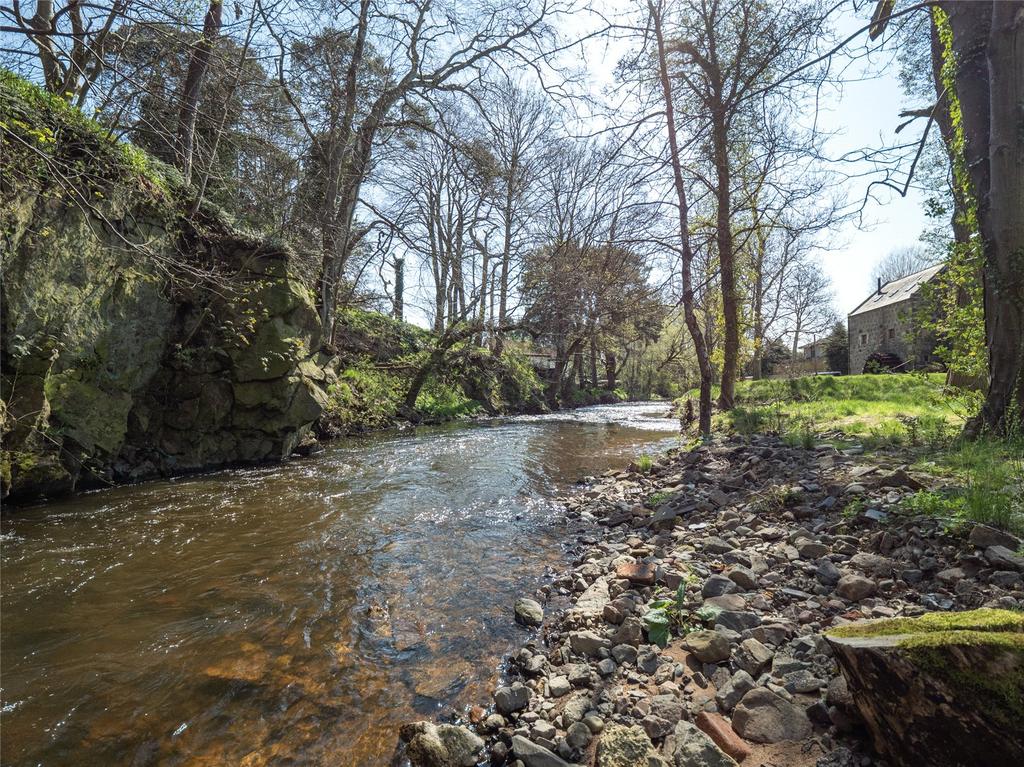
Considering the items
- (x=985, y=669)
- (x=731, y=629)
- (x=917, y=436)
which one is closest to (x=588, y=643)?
(x=731, y=629)

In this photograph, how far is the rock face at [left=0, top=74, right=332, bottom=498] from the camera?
17.3ft

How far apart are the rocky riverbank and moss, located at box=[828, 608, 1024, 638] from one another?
0.03 m

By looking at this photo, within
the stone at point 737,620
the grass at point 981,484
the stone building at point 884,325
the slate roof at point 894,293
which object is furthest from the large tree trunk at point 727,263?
the slate roof at point 894,293

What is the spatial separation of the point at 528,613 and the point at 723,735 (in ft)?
5.50

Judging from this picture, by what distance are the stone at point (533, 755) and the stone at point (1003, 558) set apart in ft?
9.25

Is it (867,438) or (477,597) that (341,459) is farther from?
(867,438)

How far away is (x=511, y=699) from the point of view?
251 centimetres

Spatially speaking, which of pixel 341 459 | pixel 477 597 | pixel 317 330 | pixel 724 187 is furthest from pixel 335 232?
pixel 477 597

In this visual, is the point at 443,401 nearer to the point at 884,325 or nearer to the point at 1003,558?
the point at 1003,558

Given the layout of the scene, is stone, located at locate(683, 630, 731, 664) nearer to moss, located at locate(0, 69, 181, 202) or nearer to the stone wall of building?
moss, located at locate(0, 69, 181, 202)

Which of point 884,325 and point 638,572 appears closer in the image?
point 638,572

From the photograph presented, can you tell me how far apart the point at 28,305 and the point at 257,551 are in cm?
404

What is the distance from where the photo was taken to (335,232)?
11.7 meters

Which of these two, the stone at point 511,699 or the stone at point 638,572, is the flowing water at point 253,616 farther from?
the stone at point 638,572
